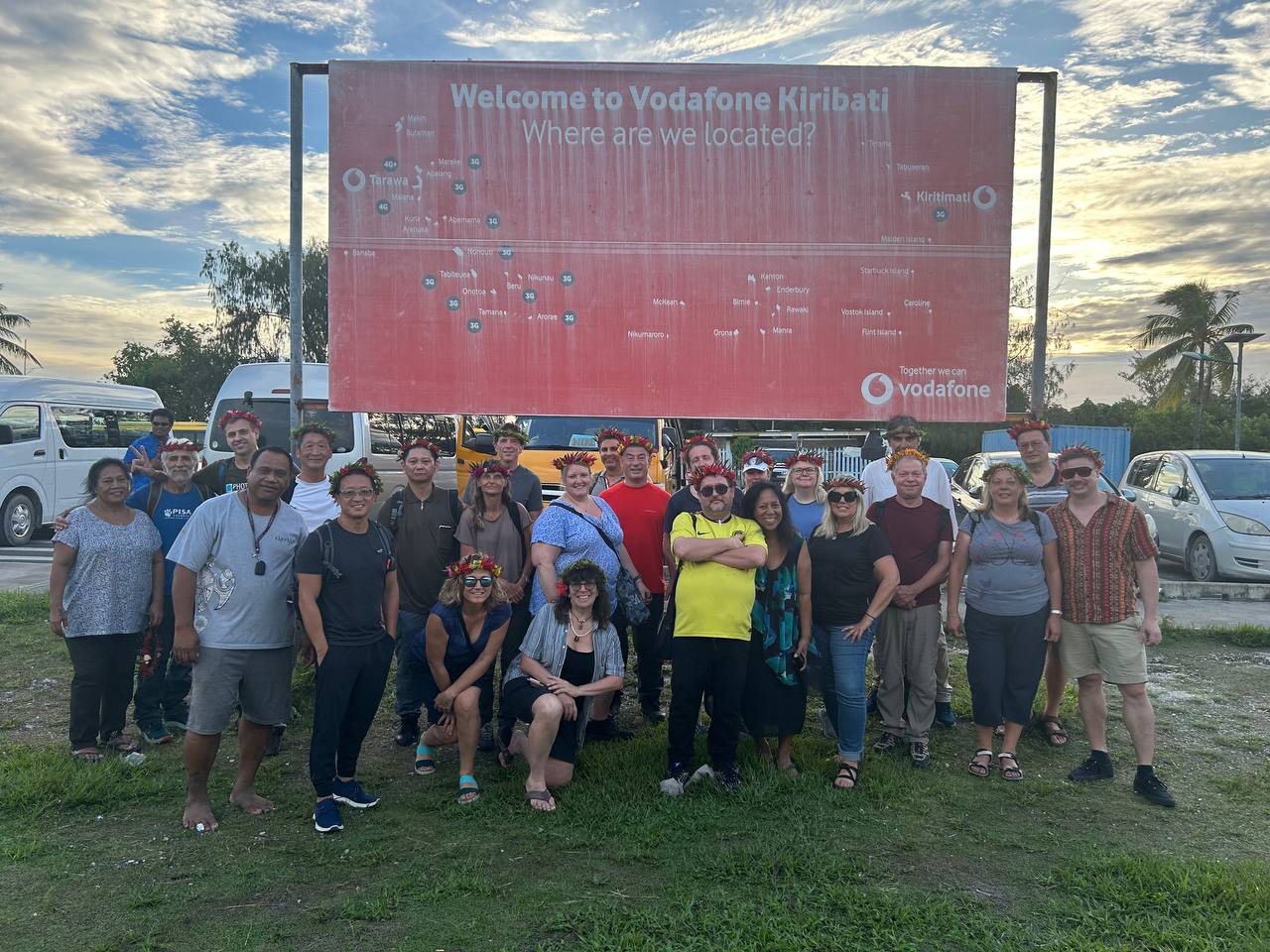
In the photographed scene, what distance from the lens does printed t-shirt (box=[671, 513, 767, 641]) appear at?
180 inches

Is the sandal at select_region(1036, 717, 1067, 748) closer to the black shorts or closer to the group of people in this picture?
the group of people

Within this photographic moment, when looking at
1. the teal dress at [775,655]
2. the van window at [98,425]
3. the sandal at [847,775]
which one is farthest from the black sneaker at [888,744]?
the van window at [98,425]

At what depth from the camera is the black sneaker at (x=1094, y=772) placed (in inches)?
193

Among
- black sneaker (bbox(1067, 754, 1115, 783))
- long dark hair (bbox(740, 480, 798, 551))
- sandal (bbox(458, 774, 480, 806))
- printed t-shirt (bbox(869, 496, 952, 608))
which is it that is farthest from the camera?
printed t-shirt (bbox(869, 496, 952, 608))

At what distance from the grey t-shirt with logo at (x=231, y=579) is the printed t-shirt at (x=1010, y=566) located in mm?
3757

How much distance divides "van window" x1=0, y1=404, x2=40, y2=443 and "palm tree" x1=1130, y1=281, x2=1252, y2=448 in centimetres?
3522

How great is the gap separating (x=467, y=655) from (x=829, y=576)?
2089mm

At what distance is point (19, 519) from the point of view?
13.1 m

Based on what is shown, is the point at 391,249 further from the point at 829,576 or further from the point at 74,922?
the point at 74,922

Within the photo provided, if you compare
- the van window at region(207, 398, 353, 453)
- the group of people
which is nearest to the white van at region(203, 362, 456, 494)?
the van window at region(207, 398, 353, 453)

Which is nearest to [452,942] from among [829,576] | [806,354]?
[829,576]

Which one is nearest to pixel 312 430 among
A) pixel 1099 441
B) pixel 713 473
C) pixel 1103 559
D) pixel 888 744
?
pixel 713 473

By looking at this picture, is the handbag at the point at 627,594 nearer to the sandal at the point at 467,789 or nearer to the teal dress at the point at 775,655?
the teal dress at the point at 775,655

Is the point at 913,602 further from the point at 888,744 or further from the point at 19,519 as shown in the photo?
the point at 19,519
